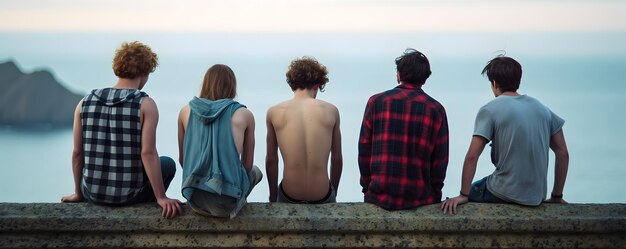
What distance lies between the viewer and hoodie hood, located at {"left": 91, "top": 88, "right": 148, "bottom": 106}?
14.0ft

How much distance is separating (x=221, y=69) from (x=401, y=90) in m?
0.96

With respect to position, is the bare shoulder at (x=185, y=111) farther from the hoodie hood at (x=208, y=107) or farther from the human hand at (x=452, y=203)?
the human hand at (x=452, y=203)

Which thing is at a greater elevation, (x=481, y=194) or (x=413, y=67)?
(x=413, y=67)

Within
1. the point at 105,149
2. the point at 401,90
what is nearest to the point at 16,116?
the point at 105,149

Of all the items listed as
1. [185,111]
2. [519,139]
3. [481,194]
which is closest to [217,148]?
[185,111]

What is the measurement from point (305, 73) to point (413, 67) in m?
0.66

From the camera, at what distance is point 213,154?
4242 mm

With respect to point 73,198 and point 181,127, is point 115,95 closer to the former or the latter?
point 181,127

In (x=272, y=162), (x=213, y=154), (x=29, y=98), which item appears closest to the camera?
(x=213, y=154)

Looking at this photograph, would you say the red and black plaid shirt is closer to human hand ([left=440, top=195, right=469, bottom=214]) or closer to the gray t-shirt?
human hand ([left=440, top=195, right=469, bottom=214])

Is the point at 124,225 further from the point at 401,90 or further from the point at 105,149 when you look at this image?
the point at 401,90

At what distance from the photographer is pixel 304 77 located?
16.0ft

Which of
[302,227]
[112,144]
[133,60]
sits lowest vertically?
[302,227]

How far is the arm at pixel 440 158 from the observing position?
14.8 ft
